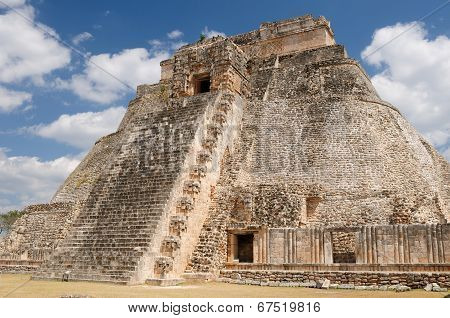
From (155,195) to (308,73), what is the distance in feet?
34.6

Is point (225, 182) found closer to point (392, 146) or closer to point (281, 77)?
point (392, 146)

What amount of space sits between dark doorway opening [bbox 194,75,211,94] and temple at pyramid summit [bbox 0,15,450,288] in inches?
5.6

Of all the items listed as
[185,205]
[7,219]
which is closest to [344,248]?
[185,205]

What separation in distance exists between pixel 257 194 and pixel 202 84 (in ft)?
27.0

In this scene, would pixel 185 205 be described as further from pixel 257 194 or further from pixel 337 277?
pixel 337 277

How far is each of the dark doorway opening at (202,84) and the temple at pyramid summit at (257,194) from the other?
143 mm

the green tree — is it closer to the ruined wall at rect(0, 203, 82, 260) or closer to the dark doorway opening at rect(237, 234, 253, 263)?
the ruined wall at rect(0, 203, 82, 260)

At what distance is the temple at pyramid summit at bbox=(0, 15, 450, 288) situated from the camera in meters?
13.3

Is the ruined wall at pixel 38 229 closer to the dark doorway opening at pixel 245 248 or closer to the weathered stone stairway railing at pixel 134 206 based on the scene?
the weathered stone stairway railing at pixel 134 206

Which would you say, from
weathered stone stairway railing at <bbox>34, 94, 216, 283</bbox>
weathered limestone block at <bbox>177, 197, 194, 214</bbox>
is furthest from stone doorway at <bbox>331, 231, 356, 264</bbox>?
weathered stone stairway railing at <bbox>34, 94, 216, 283</bbox>

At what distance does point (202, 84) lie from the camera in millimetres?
22641

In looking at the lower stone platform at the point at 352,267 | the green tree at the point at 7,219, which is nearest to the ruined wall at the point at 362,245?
the lower stone platform at the point at 352,267

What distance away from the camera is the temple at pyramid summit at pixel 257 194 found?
43.6 ft
